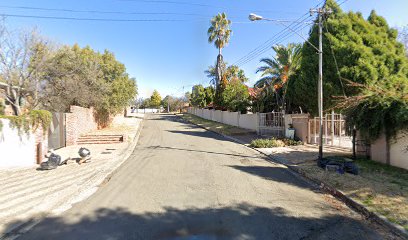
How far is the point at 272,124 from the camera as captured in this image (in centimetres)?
2072

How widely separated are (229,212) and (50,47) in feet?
57.1

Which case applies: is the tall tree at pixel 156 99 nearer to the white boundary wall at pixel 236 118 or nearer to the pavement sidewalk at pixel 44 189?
the white boundary wall at pixel 236 118

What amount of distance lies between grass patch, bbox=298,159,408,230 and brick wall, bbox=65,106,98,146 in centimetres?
1289

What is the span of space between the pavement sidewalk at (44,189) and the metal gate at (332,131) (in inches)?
436

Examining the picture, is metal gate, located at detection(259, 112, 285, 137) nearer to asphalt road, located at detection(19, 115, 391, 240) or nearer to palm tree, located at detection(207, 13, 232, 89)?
asphalt road, located at detection(19, 115, 391, 240)

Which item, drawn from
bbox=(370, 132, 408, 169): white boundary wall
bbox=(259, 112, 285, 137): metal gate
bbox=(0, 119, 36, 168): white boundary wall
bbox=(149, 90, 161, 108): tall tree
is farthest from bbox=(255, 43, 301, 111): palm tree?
bbox=(149, 90, 161, 108): tall tree

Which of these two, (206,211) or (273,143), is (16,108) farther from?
(206,211)

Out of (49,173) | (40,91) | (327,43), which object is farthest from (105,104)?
(327,43)

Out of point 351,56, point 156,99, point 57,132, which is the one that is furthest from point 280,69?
point 156,99

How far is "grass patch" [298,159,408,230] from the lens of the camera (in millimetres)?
5620

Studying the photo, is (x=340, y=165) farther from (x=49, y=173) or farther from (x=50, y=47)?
(x=50, y=47)

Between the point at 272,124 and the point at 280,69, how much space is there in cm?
453

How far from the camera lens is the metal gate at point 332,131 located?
1508 cm

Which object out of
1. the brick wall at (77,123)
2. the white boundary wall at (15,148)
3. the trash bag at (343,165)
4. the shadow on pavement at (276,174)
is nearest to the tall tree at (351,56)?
the trash bag at (343,165)
